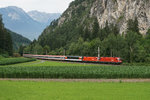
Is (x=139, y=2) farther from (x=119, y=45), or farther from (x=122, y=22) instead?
(x=119, y=45)

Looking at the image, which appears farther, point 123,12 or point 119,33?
point 123,12

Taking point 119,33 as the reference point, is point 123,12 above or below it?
above

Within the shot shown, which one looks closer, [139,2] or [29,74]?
[29,74]

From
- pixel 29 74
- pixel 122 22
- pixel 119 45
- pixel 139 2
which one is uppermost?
pixel 139 2

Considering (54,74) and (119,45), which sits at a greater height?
(119,45)

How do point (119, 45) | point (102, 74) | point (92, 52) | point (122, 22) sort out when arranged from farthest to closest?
point (122, 22) < point (92, 52) < point (119, 45) < point (102, 74)

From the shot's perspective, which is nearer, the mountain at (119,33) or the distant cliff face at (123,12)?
the mountain at (119,33)

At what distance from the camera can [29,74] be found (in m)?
36.5

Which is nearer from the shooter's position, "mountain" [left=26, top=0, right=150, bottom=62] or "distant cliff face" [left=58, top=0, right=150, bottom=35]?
"mountain" [left=26, top=0, right=150, bottom=62]

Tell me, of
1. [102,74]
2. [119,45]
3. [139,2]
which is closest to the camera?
[102,74]

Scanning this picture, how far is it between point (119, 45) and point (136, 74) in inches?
2110

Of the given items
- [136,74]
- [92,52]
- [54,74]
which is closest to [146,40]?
[92,52]

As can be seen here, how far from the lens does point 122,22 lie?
123 m
